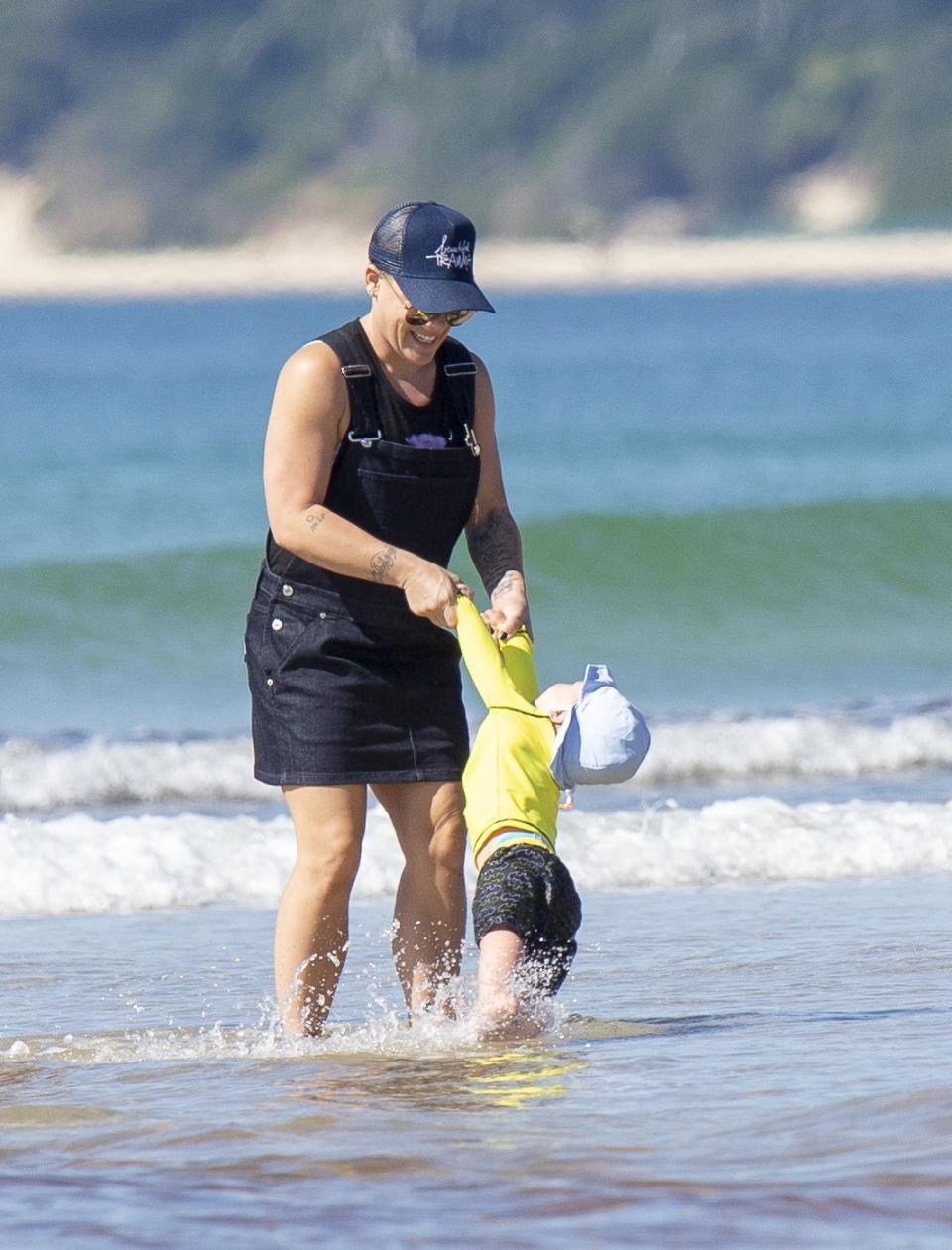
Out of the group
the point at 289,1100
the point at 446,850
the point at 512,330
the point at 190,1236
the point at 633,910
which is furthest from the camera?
the point at 512,330

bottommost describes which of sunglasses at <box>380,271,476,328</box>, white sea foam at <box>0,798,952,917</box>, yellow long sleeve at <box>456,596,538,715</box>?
white sea foam at <box>0,798,952,917</box>

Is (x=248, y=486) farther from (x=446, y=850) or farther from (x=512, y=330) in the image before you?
(x=512, y=330)

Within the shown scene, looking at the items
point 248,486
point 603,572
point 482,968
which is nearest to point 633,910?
point 482,968

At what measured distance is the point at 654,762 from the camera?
362 inches

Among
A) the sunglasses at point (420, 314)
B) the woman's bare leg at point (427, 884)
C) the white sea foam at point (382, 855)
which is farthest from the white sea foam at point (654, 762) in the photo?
the sunglasses at point (420, 314)

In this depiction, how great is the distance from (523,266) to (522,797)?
4311 inches

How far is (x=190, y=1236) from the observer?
335 cm

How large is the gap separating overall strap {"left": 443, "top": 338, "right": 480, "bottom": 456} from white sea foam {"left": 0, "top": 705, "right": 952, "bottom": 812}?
477 cm

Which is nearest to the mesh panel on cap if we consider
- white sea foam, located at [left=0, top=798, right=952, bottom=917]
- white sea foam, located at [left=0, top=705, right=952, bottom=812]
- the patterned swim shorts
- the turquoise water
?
the patterned swim shorts

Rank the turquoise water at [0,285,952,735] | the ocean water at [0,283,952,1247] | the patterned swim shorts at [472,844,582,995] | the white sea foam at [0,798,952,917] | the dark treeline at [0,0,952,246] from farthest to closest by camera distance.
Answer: the dark treeline at [0,0,952,246] < the turquoise water at [0,285,952,735] < the white sea foam at [0,798,952,917] < the patterned swim shorts at [472,844,582,995] < the ocean water at [0,283,952,1247]

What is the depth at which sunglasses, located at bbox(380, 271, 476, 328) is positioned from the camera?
4.05 metres

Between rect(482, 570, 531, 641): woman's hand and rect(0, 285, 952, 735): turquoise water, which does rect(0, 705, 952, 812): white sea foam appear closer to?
rect(0, 285, 952, 735): turquoise water

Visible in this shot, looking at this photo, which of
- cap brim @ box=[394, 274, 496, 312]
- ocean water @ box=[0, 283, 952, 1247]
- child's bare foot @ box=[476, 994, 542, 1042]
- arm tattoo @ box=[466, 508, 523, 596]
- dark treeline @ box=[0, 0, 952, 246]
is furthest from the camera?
dark treeline @ box=[0, 0, 952, 246]

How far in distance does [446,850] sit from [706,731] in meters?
5.36
